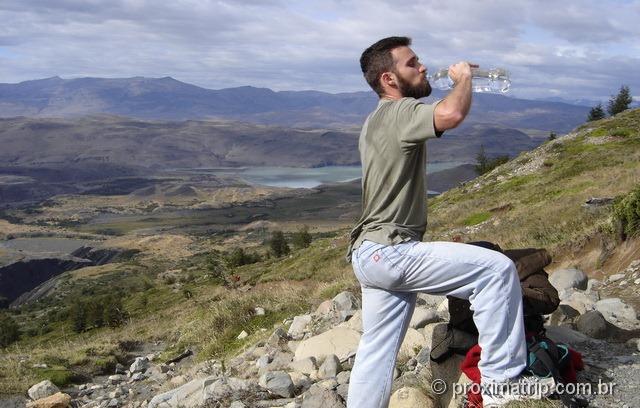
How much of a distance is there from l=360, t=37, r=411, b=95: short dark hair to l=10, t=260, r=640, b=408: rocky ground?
2242 mm

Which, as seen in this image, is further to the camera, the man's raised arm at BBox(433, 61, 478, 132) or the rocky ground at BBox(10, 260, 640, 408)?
the rocky ground at BBox(10, 260, 640, 408)

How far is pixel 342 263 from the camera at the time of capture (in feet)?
88.3

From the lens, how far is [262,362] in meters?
8.36

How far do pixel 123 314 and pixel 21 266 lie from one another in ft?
330

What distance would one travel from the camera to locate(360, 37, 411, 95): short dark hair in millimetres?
4039

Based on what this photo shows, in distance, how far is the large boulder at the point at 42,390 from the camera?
1100 centimetres

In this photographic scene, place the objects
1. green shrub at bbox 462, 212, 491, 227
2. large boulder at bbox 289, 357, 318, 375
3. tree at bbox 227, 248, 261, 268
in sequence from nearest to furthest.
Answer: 1. large boulder at bbox 289, 357, 318, 375
2. green shrub at bbox 462, 212, 491, 227
3. tree at bbox 227, 248, 261, 268

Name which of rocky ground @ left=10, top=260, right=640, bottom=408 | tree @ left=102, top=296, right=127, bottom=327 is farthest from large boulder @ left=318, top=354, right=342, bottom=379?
tree @ left=102, top=296, right=127, bottom=327

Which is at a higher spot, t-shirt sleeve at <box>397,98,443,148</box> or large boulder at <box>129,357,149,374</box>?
Result: t-shirt sleeve at <box>397,98,443,148</box>

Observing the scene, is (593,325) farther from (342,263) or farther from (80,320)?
(80,320)

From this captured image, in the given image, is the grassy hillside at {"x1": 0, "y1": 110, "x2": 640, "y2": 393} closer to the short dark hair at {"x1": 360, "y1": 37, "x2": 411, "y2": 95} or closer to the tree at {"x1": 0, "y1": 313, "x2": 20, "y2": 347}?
the tree at {"x1": 0, "y1": 313, "x2": 20, "y2": 347}

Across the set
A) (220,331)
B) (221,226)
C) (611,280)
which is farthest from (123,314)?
(221,226)

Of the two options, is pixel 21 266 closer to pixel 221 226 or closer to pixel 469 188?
pixel 221 226

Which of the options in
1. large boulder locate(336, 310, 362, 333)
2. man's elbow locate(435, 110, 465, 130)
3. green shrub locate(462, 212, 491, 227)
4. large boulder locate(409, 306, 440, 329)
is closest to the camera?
man's elbow locate(435, 110, 465, 130)
